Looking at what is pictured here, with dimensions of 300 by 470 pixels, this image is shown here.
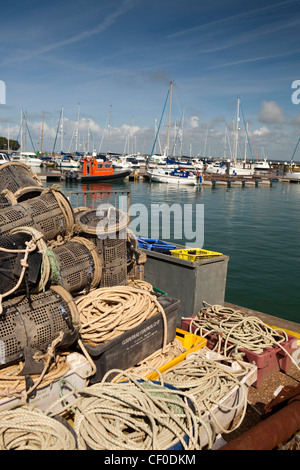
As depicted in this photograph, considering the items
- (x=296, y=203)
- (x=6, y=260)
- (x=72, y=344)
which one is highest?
(x=6, y=260)

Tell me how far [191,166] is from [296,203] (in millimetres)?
35043

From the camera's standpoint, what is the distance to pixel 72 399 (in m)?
3.06

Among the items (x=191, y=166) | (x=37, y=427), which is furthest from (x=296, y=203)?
(x=37, y=427)

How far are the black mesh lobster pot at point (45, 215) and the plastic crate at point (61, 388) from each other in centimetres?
143

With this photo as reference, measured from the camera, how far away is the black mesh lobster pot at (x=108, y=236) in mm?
4156

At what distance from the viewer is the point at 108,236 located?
4.22 m

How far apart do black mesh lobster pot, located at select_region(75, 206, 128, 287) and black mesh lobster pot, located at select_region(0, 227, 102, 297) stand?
386 millimetres

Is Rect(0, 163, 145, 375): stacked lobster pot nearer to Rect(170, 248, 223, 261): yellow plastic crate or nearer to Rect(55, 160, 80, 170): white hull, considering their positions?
Rect(170, 248, 223, 261): yellow plastic crate

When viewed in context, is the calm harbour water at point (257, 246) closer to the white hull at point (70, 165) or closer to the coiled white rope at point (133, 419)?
the coiled white rope at point (133, 419)

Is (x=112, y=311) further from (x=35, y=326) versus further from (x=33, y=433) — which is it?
(x=33, y=433)

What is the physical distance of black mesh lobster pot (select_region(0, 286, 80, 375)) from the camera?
288cm

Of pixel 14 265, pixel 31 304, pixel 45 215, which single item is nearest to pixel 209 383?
pixel 31 304
